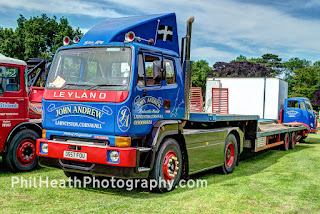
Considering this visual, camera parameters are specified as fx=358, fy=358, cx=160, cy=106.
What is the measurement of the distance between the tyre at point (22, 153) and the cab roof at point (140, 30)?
9.80 feet

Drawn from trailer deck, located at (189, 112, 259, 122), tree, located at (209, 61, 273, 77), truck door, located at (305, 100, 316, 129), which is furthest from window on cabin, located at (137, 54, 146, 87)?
tree, located at (209, 61, 273, 77)

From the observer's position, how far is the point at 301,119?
1745 cm

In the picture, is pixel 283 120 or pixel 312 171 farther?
pixel 283 120

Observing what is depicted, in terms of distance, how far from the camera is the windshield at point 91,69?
6.07 metres

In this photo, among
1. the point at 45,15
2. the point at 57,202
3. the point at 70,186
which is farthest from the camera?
the point at 45,15

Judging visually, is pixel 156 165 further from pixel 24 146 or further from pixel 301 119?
pixel 301 119

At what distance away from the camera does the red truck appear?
8.02 m

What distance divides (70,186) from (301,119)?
13589 mm

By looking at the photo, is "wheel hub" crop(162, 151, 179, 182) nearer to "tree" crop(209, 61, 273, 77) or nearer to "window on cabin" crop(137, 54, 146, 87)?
"window on cabin" crop(137, 54, 146, 87)

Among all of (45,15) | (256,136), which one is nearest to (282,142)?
(256,136)

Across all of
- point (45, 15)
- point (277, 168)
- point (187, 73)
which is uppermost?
point (45, 15)

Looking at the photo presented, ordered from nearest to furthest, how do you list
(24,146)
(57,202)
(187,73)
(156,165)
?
(57,202) → (156,165) → (187,73) → (24,146)

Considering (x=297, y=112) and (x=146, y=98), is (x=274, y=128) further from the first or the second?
(x=146, y=98)

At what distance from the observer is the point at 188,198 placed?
246 inches
